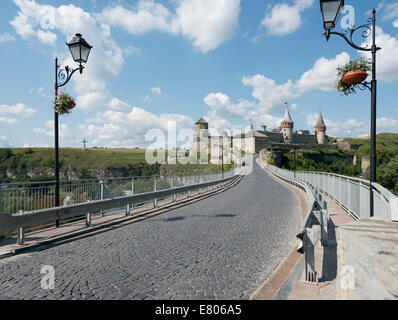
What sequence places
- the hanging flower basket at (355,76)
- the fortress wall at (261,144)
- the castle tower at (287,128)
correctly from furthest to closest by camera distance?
the castle tower at (287,128), the fortress wall at (261,144), the hanging flower basket at (355,76)

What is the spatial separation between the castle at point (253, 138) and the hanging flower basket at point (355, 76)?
92.7 metres

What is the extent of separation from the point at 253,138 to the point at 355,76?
10882cm

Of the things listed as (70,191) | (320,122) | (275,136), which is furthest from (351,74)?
(320,122)

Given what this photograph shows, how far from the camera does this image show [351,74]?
665 cm

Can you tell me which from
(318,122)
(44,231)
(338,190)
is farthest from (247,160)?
(44,231)

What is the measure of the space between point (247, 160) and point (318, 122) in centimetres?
6357

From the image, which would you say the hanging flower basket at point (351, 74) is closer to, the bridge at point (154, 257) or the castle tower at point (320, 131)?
the bridge at point (154, 257)

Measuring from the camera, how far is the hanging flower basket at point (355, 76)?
657cm

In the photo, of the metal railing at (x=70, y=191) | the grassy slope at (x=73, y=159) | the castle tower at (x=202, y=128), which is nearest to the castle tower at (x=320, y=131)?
the castle tower at (x=202, y=128)

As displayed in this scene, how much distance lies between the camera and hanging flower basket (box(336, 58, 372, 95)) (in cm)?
661

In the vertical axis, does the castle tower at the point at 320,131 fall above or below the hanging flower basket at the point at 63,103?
above

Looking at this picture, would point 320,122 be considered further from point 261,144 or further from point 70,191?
point 70,191
